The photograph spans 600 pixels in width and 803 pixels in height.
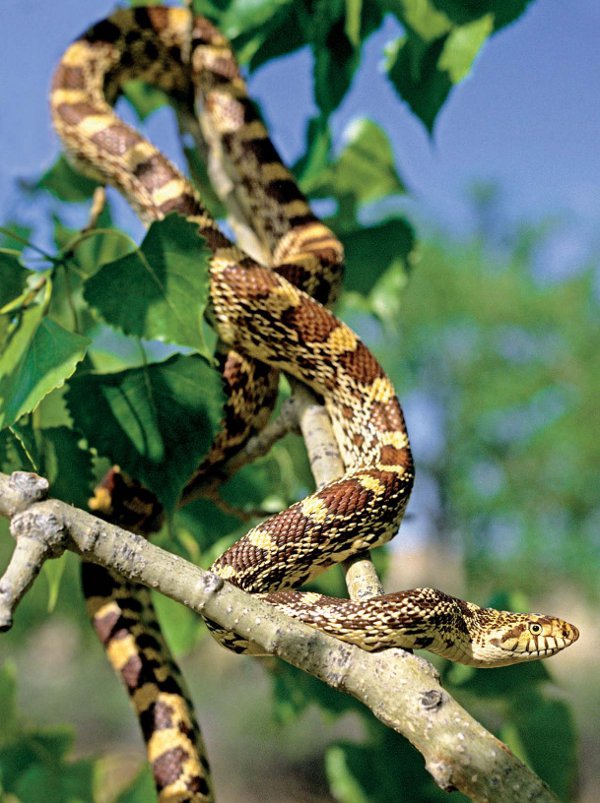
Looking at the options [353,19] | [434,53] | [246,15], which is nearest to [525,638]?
[434,53]

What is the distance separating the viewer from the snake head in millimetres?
1905

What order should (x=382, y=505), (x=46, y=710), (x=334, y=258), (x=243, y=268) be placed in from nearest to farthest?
(x=382, y=505) → (x=243, y=268) → (x=334, y=258) → (x=46, y=710)

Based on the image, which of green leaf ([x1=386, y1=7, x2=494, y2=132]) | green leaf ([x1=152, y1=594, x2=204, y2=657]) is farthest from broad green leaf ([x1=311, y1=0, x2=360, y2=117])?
green leaf ([x1=152, y1=594, x2=204, y2=657])

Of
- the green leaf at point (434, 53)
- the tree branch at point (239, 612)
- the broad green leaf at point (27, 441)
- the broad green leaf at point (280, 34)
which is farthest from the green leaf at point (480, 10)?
the tree branch at point (239, 612)

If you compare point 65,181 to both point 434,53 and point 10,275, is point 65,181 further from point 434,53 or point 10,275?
point 434,53

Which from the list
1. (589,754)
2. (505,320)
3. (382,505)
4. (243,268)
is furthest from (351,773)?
(505,320)

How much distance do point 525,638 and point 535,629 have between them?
0.15ft

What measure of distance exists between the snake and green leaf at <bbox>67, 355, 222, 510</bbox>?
0.78ft

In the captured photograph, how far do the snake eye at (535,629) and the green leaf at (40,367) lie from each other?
1.20 meters

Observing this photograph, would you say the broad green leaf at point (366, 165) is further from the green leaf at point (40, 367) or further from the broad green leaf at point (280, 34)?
the green leaf at point (40, 367)

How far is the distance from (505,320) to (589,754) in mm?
17437

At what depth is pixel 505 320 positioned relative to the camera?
31062 mm

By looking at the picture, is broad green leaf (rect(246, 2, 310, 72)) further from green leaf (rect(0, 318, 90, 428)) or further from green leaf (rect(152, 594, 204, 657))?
green leaf (rect(152, 594, 204, 657))

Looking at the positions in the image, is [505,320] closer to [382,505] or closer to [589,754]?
[589,754]
